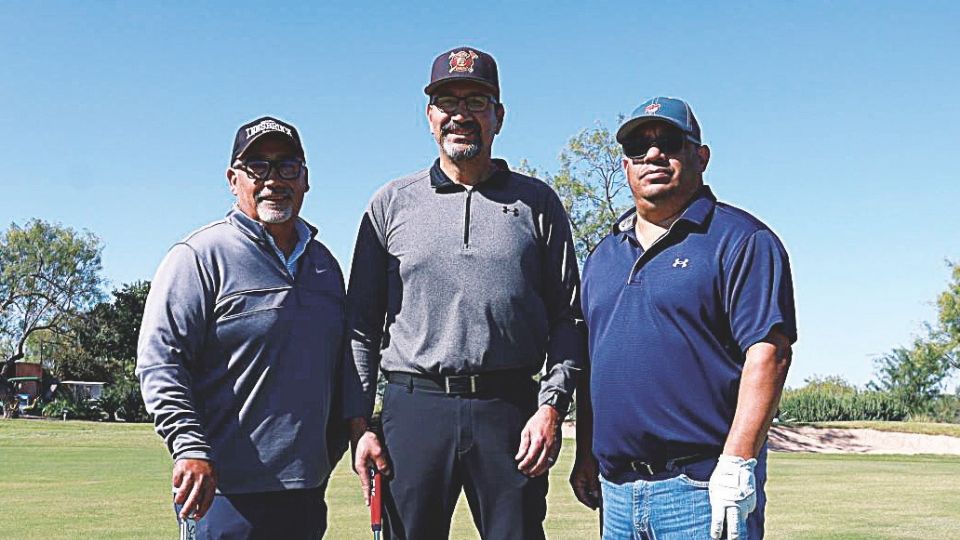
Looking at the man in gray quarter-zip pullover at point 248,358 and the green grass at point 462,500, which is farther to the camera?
the green grass at point 462,500

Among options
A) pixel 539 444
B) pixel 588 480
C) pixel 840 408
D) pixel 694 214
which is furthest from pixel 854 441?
pixel 694 214

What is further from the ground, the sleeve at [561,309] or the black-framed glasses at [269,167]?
the black-framed glasses at [269,167]

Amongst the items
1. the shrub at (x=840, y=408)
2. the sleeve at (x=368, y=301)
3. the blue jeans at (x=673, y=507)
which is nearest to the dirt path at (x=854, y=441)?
the shrub at (x=840, y=408)

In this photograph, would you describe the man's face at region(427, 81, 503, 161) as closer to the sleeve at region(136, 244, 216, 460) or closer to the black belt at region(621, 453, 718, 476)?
the sleeve at region(136, 244, 216, 460)

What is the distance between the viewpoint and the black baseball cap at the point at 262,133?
4.83m

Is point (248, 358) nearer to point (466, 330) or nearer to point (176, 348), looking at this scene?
point (176, 348)

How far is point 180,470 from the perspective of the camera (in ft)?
14.6

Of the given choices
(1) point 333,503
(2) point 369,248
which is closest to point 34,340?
(1) point 333,503

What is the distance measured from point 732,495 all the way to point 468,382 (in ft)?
4.52

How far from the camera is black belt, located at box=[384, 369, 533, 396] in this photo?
502 cm

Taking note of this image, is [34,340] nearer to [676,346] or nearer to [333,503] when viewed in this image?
[333,503]

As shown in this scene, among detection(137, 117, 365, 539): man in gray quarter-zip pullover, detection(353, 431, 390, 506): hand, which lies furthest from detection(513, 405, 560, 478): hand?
detection(137, 117, 365, 539): man in gray quarter-zip pullover

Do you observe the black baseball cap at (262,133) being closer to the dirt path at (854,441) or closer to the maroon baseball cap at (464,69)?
the maroon baseball cap at (464,69)

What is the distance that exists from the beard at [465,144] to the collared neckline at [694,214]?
0.78m
